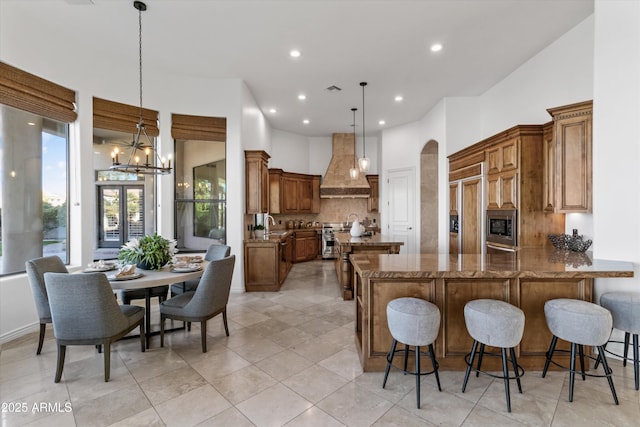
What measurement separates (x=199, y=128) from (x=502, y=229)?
4803mm

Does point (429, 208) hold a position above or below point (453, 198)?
below

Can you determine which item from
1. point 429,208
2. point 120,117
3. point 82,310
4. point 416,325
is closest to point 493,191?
point 429,208

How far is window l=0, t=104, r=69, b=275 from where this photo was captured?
3.28 meters

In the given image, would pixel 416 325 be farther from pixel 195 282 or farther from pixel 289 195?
pixel 289 195

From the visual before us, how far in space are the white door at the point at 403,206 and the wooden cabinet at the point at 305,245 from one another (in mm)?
2059

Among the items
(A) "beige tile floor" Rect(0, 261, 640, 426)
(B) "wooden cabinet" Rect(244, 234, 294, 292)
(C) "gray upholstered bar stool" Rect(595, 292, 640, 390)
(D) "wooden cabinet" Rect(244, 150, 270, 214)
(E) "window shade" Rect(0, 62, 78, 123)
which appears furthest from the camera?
(D) "wooden cabinet" Rect(244, 150, 270, 214)

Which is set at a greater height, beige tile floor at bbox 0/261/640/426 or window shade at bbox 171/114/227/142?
window shade at bbox 171/114/227/142

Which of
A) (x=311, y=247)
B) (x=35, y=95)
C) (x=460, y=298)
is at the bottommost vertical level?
(x=311, y=247)

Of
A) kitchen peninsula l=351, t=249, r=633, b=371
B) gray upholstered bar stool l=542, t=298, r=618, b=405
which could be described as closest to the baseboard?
kitchen peninsula l=351, t=249, r=633, b=371

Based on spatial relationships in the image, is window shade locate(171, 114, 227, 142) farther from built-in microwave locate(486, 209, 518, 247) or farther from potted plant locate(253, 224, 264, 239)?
built-in microwave locate(486, 209, 518, 247)

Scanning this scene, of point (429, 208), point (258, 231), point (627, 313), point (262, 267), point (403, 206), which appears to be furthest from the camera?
point (403, 206)

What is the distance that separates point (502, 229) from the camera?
3.83m

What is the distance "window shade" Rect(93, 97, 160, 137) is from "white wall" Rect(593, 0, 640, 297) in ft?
18.0

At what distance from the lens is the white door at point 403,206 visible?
6.96 meters
